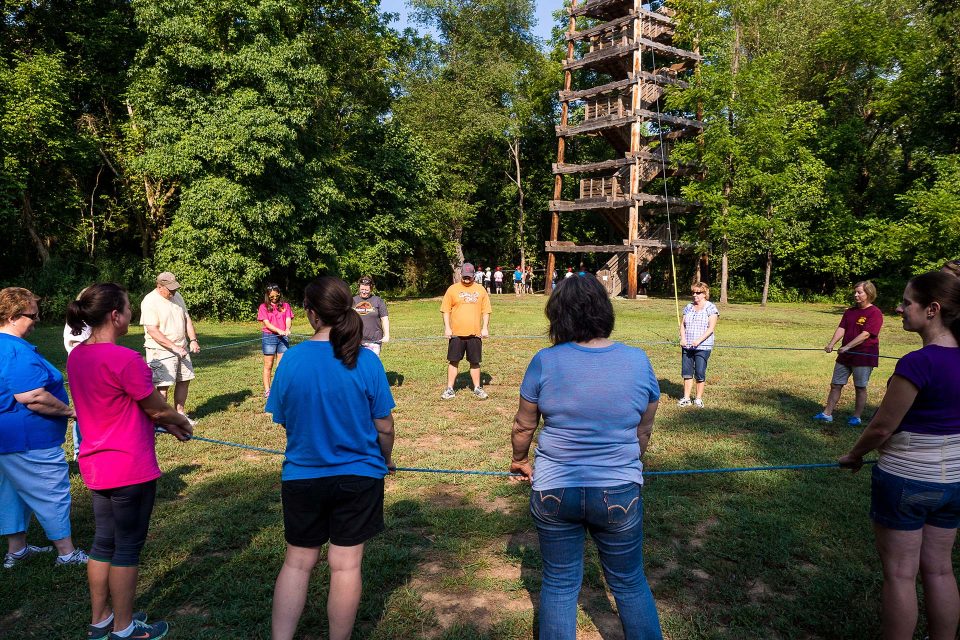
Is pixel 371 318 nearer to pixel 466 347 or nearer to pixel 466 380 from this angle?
pixel 466 347

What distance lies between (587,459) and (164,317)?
5.87 meters

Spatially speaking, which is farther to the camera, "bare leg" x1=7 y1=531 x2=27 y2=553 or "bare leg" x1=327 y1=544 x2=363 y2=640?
"bare leg" x1=7 y1=531 x2=27 y2=553

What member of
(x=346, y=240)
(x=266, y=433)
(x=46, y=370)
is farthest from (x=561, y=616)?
(x=346, y=240)

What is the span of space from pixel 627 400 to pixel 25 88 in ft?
77.4

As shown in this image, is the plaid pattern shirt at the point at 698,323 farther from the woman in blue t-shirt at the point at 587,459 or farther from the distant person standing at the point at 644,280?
the distant person standing at the point at 644,280

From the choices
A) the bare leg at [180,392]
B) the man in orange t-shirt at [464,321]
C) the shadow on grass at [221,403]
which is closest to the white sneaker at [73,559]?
the bare leg at [180,392]

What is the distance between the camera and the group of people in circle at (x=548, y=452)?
8.37 feet

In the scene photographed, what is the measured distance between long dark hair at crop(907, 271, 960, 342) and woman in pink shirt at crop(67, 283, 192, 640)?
3.72 metres

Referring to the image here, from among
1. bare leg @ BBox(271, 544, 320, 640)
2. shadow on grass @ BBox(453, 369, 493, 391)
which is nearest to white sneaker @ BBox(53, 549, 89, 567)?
bare leg @ BBox(271, 544, 320, 640)

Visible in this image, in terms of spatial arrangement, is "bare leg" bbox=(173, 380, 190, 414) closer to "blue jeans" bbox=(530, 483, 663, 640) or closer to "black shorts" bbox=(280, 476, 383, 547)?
"black shorts" bbox=(280, 476, 383, 547)

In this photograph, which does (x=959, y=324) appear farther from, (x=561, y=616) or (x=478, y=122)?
(x=478, y=122)

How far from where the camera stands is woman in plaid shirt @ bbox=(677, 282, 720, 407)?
809cm

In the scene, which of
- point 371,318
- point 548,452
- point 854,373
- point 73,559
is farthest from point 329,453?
point 854,373

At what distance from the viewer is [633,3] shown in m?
31.1
